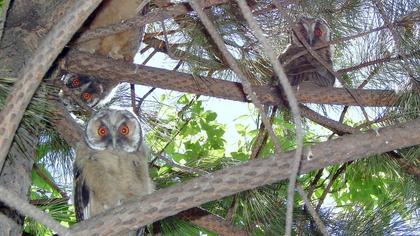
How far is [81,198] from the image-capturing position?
3.10 metres

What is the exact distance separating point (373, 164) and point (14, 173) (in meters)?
1.76

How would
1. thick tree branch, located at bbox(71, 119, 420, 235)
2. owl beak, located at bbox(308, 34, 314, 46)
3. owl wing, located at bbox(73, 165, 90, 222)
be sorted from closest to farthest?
thick tree branch, located at bbox(71, 119, 420, 235) → owl wing, located at bbox(73, 165, 90, 222) → owl beak, located at bbox(308, 34, 314, 46)

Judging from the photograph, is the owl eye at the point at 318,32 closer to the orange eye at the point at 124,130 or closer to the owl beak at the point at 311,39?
the owl beak at the point at 311,39

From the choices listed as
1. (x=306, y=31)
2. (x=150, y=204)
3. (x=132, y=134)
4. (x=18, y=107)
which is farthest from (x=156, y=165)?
(x=18, y=107)

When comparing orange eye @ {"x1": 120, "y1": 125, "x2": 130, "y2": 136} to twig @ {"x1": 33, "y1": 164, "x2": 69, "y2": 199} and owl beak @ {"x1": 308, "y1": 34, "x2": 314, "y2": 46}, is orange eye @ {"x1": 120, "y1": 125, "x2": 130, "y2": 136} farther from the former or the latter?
owl beak @ {"x1": 308, "y1": 34, "x2": 314, "y2": 46}

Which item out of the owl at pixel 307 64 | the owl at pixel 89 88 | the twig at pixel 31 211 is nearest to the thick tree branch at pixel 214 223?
the owl at pixel 89 88

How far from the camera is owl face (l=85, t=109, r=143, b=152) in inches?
127

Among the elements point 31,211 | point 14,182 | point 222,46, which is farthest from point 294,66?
point 31,211

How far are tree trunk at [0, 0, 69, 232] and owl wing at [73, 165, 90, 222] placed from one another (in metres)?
0.34

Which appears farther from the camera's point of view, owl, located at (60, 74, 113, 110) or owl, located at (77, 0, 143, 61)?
owl, located at (60, 74, 113, 110)

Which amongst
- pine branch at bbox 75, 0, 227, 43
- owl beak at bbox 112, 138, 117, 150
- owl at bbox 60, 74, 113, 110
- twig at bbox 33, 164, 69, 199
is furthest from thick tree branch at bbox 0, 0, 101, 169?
owl at bbox 60, 74, 113, 110

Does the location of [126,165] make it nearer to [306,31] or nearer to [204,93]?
[204,93]

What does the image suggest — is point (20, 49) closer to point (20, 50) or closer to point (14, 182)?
point (20, 50)

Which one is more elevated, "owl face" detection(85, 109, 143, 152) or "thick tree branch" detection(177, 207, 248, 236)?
"owl face" detection(85, 109, 143, 152)
